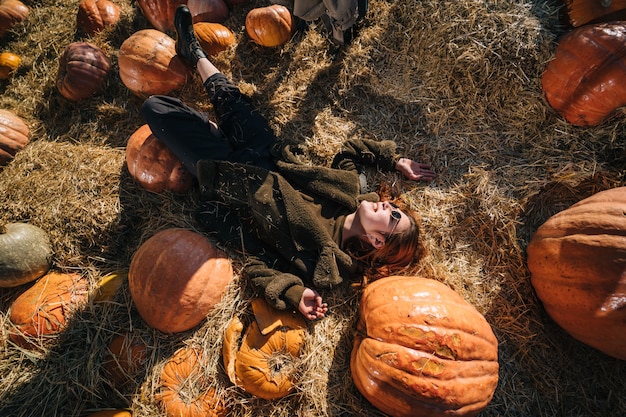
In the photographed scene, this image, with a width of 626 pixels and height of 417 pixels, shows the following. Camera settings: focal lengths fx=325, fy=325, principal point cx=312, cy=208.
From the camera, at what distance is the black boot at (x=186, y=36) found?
336cm

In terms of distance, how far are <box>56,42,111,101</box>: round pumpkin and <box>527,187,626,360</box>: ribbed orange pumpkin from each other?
15.8 feet

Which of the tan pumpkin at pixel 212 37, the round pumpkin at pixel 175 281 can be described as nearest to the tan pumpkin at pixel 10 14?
the tan pumpkin at pixel 212 37

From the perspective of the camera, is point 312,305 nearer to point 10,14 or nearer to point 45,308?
point 45,308

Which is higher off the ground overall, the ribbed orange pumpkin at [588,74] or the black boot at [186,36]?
the black boot at [186,36]

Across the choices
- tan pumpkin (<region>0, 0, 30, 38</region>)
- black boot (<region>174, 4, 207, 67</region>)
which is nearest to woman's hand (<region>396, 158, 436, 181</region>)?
black boot (<region>174, 4, 207, 67</region>)

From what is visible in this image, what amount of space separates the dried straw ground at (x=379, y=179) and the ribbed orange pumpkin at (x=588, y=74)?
0.10 meters

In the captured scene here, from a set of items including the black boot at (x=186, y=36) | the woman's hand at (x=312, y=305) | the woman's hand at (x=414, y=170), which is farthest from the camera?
→ the black boot at (x=186, y=36)

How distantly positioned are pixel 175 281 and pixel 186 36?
2.53 m

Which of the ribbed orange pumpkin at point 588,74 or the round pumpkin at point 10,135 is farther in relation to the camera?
the round pumpkin at point 10,135

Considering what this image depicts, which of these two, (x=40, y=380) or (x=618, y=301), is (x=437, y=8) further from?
(x=40, y=380)

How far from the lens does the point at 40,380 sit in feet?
8.40

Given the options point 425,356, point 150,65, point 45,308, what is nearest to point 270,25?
point 150,65

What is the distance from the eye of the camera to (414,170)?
324 cm

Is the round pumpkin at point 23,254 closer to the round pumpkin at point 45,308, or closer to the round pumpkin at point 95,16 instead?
the round pumpkin at point 45,308
